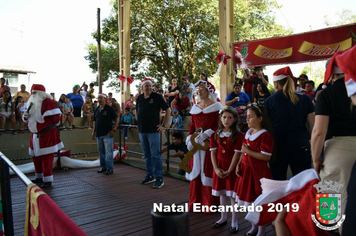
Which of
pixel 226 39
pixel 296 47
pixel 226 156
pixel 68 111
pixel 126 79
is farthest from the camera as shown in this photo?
pixel 126 79

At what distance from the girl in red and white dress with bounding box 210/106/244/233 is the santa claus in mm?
3354

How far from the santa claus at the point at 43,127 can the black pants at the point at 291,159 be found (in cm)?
412

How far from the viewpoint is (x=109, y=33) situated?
2061 centimetres

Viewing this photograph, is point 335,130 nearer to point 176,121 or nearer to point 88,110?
point 176,121

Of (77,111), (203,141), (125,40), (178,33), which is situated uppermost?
(178,33)

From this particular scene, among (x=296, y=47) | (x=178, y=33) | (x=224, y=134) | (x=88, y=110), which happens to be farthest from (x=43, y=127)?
(x=178, y=33)

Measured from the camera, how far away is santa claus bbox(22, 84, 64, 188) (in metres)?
5.54

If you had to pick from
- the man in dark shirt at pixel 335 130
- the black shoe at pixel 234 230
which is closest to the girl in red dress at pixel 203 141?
the black shoe at pixel 234 230

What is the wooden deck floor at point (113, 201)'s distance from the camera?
3.67 m

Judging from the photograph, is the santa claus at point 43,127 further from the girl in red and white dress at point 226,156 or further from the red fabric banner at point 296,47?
the red fabric banner at point 296,47

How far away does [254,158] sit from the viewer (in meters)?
3.20

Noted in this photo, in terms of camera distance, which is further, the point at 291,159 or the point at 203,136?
the point at 203,136

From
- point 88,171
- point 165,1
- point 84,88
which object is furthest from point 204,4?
point 88,171

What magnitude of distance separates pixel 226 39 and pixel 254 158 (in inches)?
250
